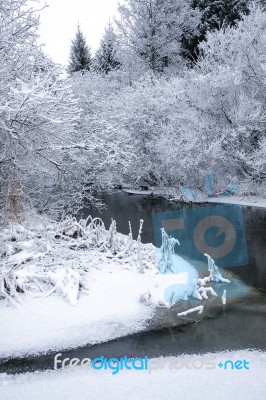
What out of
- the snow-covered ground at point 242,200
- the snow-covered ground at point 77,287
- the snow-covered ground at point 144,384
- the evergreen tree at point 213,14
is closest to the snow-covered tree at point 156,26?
the evergreen tree at point 213,14

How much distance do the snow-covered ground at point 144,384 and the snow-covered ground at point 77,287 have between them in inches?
29.3

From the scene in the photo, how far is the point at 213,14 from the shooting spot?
25.4 metres

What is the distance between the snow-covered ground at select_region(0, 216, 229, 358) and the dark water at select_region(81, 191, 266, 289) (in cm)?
122

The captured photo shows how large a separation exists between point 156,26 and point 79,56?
11750 millimetres

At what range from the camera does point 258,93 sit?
18.1 meters

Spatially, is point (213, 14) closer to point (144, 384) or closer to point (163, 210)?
point (163, 210)

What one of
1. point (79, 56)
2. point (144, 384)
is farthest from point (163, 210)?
point (79, 56)

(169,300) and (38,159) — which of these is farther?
(38,159)

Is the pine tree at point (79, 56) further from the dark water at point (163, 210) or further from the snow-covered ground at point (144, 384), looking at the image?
the snow-covered ground at point (144, 384)

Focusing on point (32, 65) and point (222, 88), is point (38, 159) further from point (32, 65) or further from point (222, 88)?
point (222, 88)

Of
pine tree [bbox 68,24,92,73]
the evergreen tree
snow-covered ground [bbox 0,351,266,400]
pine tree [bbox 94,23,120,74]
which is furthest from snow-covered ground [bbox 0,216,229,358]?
pine tree [bbox 68,24,92,73]

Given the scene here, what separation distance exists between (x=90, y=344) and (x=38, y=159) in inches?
205

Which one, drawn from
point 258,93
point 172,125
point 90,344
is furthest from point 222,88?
point 90,344

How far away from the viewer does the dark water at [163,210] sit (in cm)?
846
